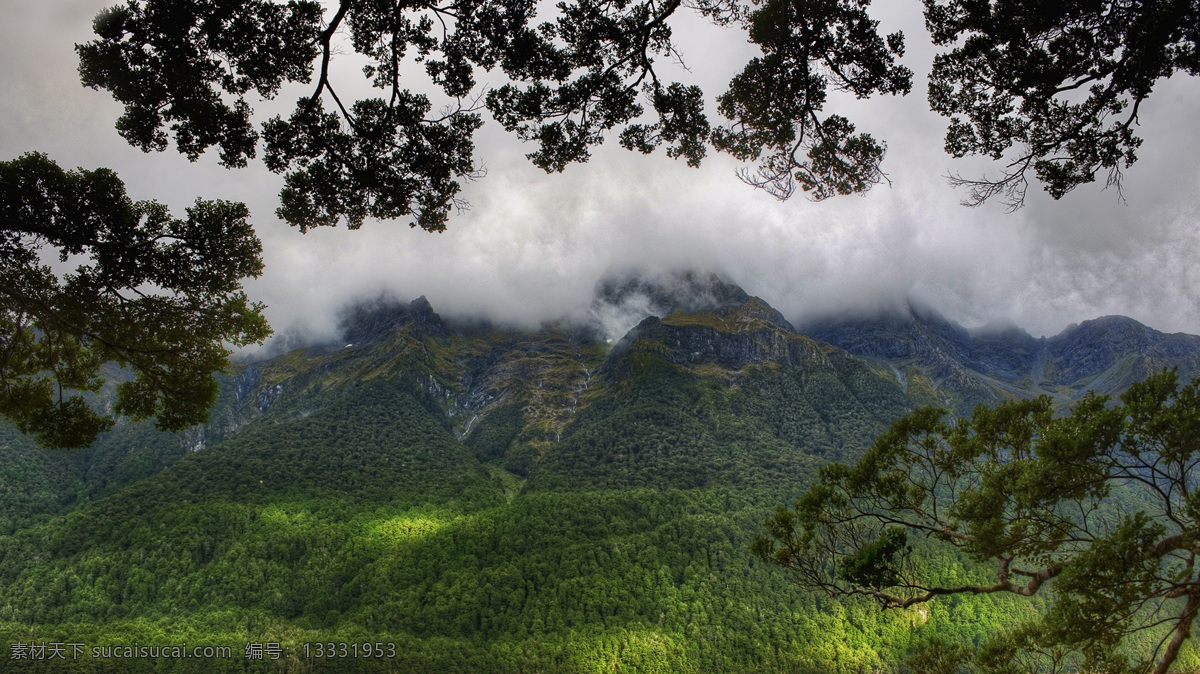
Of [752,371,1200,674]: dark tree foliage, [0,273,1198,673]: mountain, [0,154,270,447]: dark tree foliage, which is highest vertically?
[0,154,270,447]: dark tree foliage

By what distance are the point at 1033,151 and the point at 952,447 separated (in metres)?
5.10

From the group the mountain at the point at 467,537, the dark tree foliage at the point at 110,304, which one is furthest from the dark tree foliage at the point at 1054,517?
the mountain at the point at 467,537

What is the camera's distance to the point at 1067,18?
15.3 ft

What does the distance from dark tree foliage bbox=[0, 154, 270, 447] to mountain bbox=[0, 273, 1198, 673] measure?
59031 mm

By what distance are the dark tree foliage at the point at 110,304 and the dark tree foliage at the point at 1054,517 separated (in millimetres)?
8925

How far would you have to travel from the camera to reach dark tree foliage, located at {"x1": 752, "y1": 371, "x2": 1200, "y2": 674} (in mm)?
4898

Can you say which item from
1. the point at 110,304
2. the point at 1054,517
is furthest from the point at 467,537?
the point at 1054,517

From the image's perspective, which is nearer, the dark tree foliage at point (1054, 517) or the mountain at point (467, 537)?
the dark tree foliage at point (1054, 517)

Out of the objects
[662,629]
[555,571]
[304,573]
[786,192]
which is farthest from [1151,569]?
[304,573]

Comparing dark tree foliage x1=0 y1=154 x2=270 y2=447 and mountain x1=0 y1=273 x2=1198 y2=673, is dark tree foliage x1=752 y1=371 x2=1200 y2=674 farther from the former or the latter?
mountain x1=0 y1=273 x2=1198 y2=673

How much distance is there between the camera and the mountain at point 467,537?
194 ft

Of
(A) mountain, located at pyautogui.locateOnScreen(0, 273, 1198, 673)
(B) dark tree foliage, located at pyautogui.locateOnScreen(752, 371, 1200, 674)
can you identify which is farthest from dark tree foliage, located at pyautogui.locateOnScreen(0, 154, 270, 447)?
(A) mountain, located at pyautogui.locateOnScreen(0, 273, 1198, 673)

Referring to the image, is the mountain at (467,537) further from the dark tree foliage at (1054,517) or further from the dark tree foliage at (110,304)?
the dark tree foliage at (110,304)

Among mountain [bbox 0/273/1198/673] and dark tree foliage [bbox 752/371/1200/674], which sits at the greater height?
dark tree foliage [bbox 752/371/1200/674]
